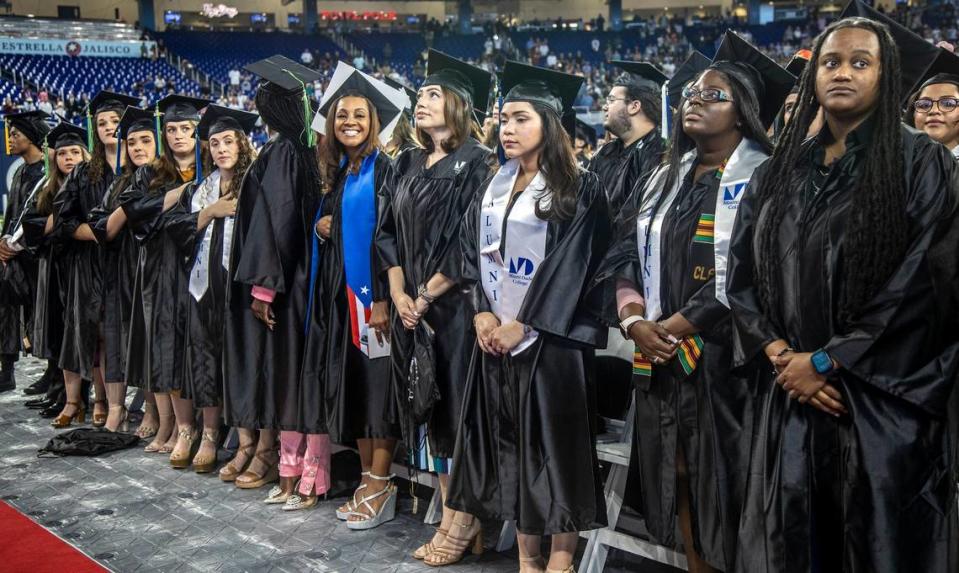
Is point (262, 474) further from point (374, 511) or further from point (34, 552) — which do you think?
point (34, 552)

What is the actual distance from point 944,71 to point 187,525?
3.70 m

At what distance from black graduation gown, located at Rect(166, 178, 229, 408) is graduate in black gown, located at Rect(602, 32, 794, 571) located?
2.62 meters

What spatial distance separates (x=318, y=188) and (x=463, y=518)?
1.77 metres

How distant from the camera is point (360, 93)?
429cm

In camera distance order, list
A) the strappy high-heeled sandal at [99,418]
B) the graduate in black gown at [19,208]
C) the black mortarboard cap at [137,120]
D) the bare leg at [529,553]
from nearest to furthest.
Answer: the bare leg at [529,553]
the black mortarboard cap at [137,120]
the strappy high-heeled sandal at [99,418]
the graduate in black gown at [19,208]

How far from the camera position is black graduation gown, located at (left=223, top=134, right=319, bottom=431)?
4512 mm

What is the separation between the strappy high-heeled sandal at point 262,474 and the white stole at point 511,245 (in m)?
2.01

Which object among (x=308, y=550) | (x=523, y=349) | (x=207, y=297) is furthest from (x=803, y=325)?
(x=207, y=297)

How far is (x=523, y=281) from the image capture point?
10.9 feet

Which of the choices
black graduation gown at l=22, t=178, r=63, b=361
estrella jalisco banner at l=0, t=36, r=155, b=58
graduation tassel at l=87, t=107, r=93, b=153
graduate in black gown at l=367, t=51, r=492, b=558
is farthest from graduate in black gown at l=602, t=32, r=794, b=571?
estrella jalisco banner at l=0, t=36, r=155, b=58

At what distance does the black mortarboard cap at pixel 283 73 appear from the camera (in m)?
4.57

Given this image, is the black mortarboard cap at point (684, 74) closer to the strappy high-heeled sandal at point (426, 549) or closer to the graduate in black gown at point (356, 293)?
the graduate in black gown at point (356, 293)

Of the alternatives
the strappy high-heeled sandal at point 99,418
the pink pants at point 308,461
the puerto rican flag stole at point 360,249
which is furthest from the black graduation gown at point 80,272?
the puerto rican flag stole at point 360,249

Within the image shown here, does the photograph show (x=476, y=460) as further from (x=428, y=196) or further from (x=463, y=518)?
(x=428, y=196)
